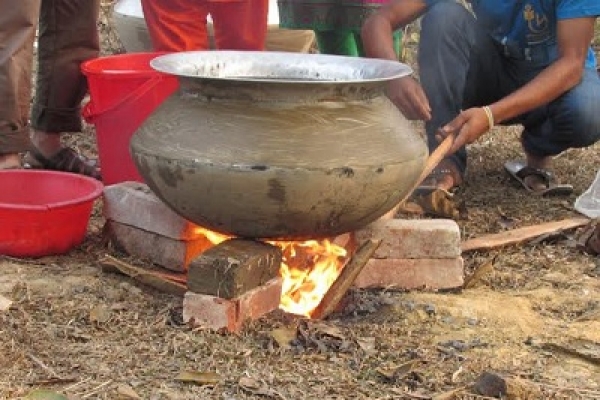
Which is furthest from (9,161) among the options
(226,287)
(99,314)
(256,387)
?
(256,387)

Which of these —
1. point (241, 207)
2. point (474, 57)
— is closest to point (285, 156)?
point (241, 207)

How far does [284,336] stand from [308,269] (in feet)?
1.51

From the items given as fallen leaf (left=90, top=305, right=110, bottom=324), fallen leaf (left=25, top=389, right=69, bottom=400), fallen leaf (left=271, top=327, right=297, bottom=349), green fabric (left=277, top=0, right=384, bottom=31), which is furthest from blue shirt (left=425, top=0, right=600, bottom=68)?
fallen leaf (left=25, top=389, right=69, bottom=400)

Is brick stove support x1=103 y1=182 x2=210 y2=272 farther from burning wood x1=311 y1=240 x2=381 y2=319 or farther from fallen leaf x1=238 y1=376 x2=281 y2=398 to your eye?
fallen leaf x1=238 y1=376 x2=281 y2=398

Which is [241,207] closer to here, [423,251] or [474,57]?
[423,251]

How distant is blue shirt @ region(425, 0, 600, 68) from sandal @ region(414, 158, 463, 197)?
0.51 metres

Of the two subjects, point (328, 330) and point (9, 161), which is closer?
point (328, 330)

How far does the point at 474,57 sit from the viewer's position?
13.9 feet

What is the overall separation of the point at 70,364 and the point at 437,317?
40.3 inches

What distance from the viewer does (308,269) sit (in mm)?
3041

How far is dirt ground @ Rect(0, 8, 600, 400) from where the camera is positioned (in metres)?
2.35

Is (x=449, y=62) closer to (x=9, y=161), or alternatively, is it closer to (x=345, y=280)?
(x=345, y=280)

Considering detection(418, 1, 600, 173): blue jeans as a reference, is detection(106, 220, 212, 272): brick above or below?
below

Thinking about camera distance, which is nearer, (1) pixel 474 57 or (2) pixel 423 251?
(2) pixel 423 251
